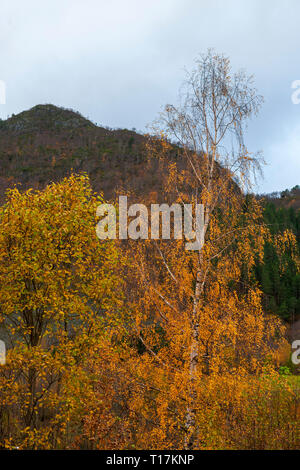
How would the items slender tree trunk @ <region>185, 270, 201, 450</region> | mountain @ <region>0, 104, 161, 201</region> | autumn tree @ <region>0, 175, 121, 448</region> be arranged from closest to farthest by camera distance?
slender tree trunk @ <region>185, 270, 201, 450</region> < autumn tree @ <region>0, 175, 121, 448</region> < mountain @ <region>0, 104, 161, 201</region>

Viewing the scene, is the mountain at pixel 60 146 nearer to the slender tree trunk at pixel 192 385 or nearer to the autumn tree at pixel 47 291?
the autumn tree at pixel 47 291

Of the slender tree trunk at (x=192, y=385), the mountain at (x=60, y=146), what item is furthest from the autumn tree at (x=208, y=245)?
the mountain at (x=60, y=146)

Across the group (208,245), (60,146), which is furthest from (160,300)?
(60,146)

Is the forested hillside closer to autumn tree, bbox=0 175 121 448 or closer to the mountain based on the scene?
autumn tree, bbox=0 175 121 448

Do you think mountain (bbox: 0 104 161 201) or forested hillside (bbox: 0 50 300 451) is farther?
mountain (bbox: 0 104 161 201)

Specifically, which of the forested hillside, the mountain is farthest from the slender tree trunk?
the mountain

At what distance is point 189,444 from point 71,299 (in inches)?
181

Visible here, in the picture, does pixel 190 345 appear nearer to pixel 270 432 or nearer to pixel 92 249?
pixel 92 249

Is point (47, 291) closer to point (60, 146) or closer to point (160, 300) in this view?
point (160, 300)

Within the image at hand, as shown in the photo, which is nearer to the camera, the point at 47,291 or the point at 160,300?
the point at 47,291

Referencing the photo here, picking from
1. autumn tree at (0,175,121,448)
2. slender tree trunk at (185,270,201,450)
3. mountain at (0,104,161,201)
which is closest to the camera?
slender tree trunk at (185,270,201,450)

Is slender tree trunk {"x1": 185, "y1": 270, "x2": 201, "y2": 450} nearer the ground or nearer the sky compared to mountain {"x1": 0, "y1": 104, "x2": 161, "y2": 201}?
nearer the ground

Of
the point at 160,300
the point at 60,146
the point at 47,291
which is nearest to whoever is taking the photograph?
the point at 47,291

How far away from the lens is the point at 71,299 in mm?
8344
